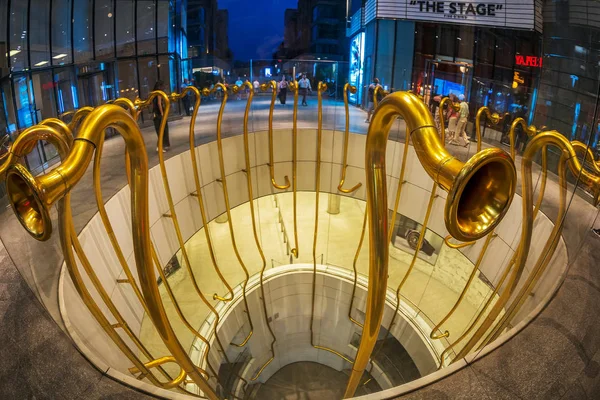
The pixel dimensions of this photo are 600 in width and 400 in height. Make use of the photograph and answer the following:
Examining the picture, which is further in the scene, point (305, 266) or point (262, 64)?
point (305, 266)

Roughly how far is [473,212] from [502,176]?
0.11 meters

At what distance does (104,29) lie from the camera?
780 cm

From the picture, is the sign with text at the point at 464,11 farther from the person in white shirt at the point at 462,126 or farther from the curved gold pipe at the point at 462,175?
the curved gold pipe at the point at 462,175

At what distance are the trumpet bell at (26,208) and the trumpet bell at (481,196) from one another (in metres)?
0.93

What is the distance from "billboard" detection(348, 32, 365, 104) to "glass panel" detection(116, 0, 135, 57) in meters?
4.82

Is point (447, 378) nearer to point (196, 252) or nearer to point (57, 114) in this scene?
point (57, 114)

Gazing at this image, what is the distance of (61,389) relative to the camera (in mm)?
1759

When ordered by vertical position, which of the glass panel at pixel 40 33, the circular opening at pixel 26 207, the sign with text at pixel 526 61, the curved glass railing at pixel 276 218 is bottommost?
the curved glass railing at pixel 276 218

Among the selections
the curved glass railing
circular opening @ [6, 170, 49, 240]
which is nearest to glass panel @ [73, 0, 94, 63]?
the curved glass railing

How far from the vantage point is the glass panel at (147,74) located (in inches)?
275

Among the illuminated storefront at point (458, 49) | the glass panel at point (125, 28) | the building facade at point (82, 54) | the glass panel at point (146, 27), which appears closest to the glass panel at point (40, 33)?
the building facade at point (82, 54)

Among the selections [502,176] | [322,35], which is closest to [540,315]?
[502,176]

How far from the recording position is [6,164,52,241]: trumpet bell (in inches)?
34.2

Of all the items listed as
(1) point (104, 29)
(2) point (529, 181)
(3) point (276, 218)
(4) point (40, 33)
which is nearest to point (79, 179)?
(2) point (529, 181)
